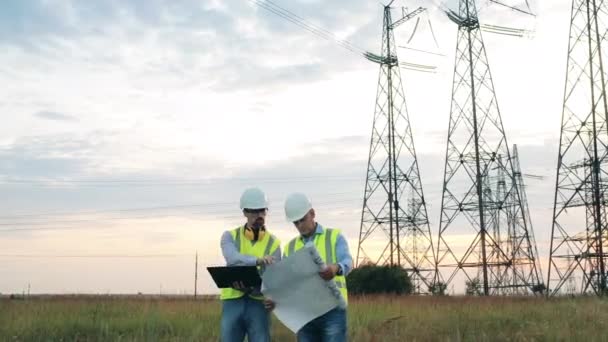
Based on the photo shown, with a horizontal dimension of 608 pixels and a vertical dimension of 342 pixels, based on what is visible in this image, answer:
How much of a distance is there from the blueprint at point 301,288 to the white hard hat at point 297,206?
35cm

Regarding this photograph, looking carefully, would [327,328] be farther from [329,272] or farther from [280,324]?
[280,324]

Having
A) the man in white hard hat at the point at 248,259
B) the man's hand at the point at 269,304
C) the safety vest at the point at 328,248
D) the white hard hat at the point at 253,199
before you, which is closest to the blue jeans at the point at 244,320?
the man in white hard hat at the point at 248,259

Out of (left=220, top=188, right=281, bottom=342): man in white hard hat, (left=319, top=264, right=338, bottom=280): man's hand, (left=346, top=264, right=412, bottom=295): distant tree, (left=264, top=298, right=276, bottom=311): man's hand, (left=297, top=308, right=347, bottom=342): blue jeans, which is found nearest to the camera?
(left=319, top=264, right=338, bottom=280): man's hand

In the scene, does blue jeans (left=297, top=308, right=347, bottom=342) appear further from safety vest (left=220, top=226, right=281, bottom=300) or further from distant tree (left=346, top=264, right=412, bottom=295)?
A: distant tree (left=346, top=264, right=412, bottom=295)

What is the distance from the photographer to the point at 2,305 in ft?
48.1

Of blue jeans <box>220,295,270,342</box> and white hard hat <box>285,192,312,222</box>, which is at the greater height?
white hard hat <box>285,192,312,222</box>

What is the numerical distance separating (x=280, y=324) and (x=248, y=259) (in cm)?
735

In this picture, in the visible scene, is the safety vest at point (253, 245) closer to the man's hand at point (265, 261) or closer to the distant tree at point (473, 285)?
the man's hand at point (265, 261)

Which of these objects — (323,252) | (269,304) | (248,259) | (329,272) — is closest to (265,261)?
(248,259)

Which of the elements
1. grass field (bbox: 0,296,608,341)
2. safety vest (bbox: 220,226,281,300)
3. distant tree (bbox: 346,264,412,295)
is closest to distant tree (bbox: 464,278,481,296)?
distant tree (bbox: 346,264,412,295)

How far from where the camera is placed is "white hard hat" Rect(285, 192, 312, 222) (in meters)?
5.44

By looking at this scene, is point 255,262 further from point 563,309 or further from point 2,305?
point 563,309

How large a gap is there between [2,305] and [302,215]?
38.0 ft

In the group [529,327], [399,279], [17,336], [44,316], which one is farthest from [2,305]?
[399,279]
